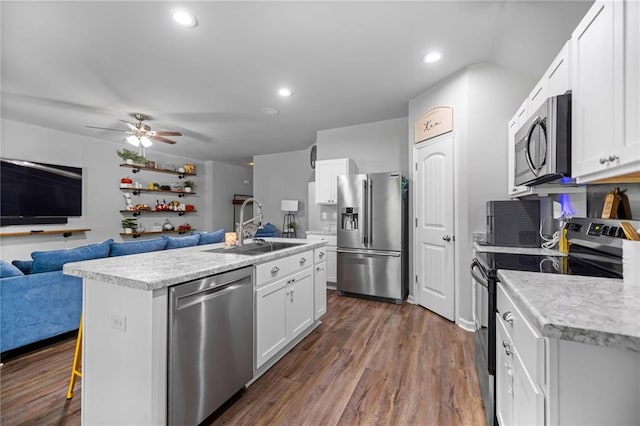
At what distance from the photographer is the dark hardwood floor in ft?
5.41

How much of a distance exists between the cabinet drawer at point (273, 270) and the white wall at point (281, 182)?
418 cm

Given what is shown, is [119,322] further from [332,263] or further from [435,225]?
[332,263]

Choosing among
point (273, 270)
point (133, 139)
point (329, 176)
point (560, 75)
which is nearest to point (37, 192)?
point (133, 139)

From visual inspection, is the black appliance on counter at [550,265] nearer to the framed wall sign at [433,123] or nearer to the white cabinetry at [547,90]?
the white cabinetry at [547,90]

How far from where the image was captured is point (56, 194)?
4855 mm

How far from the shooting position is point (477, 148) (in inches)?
113

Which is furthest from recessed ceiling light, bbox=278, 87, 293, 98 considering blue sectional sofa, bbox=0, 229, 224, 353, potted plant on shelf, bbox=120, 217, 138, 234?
potted plant on shelf, bbox=120, 217, 138, 234

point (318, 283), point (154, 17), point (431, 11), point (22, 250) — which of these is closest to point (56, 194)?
point (22, 250)

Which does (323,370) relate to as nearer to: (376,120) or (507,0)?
(507,0)

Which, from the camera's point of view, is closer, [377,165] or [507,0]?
[507,0]

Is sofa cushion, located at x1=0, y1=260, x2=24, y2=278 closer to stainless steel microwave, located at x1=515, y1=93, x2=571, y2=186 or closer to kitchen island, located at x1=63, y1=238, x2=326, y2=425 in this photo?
kitchen island, located at x1=63, y1=238, x2=326, y2=425

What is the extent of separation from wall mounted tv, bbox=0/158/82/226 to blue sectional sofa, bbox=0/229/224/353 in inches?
116

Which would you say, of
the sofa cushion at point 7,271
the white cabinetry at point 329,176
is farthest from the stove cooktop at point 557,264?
the sofa cushion at point 7,271

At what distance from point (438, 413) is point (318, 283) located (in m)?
1.47
